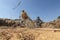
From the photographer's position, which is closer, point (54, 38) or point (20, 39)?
Result: point (20, 39)

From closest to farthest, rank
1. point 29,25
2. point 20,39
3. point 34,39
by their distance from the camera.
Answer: point 20,39, point 34,39, point 29,25

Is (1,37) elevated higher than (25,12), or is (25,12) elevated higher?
(25,12)

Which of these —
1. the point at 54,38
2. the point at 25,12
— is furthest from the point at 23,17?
the point at 54,38

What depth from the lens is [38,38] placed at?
7.67 metres

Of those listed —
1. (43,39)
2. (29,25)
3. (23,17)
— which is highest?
(23,17)

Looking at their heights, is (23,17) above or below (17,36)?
above

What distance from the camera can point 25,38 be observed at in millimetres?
7023

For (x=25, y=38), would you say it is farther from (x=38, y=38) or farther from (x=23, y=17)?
(x=23, y=17)

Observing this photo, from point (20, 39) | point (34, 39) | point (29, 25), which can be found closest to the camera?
point (20, 39)

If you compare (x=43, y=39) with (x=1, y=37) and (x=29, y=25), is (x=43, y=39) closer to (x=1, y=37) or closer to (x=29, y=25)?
(x=1, y=37)

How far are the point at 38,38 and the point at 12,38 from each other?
1.56m

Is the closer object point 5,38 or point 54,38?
point 5,38

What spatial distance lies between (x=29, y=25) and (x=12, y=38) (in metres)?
10.2

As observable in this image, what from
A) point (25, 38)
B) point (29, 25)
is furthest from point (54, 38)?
point (29, 25)
